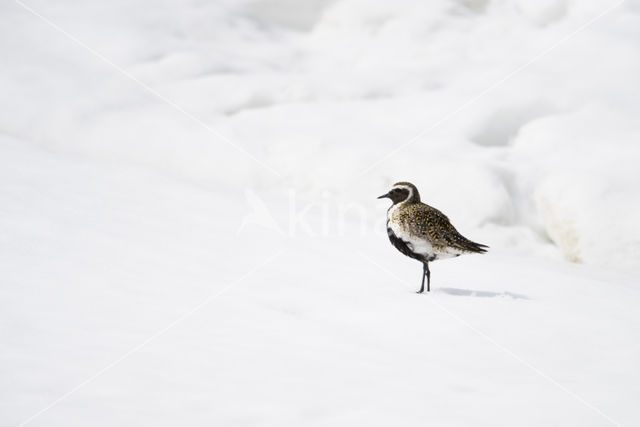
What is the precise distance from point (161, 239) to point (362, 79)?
28.5 ft

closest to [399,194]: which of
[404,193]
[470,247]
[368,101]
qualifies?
[404,193]

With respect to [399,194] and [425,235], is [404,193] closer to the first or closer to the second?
[399,194]

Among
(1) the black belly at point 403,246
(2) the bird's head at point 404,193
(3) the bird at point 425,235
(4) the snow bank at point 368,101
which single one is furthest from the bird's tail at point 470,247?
(4) the snow bank at point 368,101

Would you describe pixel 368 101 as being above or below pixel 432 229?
above

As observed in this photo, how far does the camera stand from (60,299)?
507cm

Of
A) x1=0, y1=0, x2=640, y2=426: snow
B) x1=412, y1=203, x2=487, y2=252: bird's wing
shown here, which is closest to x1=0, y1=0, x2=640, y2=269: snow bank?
x1=0, y1=0, x2=640, y2=426: snow

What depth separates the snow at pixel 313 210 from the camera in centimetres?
412

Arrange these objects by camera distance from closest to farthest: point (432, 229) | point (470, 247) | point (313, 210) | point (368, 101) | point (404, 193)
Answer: point (432, 229) < point (470, 247) < point (404, 193) < point (313, 210) < point (368, 101)

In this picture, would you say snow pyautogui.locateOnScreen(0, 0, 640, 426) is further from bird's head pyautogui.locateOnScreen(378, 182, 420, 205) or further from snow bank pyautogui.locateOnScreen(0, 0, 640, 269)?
bird's head pyautogui.locateOnScreen(378, 182, 420, 205)

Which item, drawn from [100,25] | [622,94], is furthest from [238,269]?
[100,25]

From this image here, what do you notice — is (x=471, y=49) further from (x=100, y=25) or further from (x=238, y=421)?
(x=238, y=421)

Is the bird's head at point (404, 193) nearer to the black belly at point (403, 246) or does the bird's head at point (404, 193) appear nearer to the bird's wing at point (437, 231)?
the bird's wing at point (437, 231)

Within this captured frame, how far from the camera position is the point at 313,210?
9.85m

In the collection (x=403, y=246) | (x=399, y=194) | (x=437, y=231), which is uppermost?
(x=399, y=194)
